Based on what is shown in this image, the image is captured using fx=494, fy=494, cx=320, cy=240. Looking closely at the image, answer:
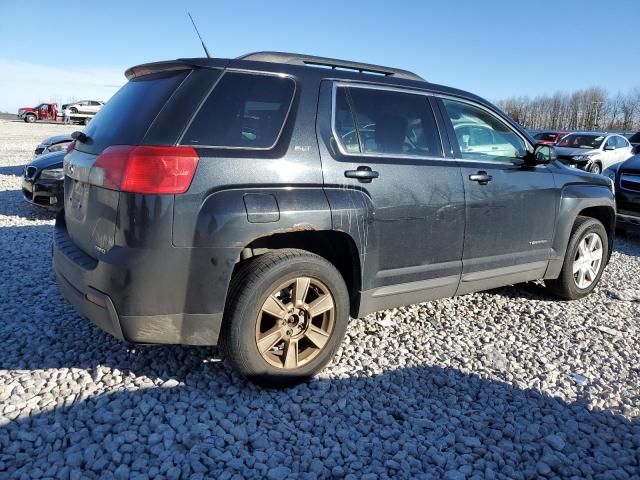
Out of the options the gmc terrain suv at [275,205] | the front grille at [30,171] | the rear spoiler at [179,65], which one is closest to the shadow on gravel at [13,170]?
the front grille at [30,171]

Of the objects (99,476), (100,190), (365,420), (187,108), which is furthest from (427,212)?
(99,476)

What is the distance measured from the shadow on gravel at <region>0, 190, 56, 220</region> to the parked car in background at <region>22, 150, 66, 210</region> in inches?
17.7

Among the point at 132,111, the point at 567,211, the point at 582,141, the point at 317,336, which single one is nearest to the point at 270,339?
the point at 317,336

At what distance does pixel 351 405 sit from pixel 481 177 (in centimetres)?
194

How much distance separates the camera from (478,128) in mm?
3969

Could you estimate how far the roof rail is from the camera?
3.11 metres

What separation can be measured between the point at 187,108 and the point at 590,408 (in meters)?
2.93

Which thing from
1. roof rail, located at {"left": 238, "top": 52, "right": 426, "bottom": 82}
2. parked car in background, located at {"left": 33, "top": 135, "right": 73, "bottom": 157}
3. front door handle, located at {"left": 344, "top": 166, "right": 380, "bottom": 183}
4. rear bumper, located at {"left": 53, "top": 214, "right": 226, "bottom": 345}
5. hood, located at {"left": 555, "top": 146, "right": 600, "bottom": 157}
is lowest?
rear bumper, located at {"left": 53, "top": 214, "right": 226, "bottom": 345}

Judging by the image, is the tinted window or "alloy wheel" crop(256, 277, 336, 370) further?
the tinted window

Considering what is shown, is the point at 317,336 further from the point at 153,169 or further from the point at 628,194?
the point at 628,194

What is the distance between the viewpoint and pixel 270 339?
9.59 ft

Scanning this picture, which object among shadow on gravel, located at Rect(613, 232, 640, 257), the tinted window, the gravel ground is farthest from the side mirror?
the tinted window

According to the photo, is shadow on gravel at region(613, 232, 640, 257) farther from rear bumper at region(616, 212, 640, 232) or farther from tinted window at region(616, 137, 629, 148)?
tinted window at region(616, 137, 629, 148)

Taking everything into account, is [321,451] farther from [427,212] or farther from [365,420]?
[427,212]
